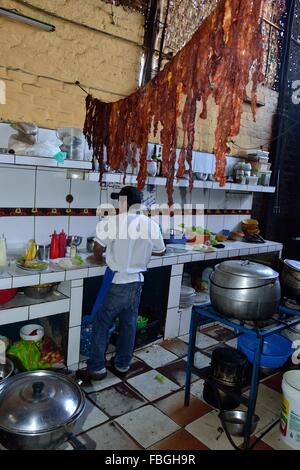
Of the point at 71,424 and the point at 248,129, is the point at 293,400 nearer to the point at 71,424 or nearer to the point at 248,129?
the point at 71,424


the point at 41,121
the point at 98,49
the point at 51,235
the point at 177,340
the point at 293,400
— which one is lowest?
the point at 177,340

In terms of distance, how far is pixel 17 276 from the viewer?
300 cm

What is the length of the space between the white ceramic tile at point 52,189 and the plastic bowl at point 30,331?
3.97ft

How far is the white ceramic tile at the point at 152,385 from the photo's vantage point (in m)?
3.24

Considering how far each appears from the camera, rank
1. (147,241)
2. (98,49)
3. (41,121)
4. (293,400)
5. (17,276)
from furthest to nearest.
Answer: (98,49), (41,121), (147,241), (17,276), (293,400)

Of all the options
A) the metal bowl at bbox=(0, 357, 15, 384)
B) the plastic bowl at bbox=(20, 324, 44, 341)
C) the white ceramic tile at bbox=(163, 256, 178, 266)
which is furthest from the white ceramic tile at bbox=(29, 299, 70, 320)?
the white ceramic tile at bbox=(163, 256, 178, 266)

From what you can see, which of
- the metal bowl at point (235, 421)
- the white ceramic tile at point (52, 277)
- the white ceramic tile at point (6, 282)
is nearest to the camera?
the metal bowl at point (235, 421)

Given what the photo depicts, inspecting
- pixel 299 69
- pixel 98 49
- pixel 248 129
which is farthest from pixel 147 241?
pixel 299 69

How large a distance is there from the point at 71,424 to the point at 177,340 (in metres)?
2.55

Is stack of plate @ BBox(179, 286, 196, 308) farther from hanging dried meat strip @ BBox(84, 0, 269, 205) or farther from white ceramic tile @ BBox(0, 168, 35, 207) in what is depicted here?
hanging dried meat strip @ BBox(84, 0, 269, 205)

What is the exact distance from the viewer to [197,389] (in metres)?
3.38

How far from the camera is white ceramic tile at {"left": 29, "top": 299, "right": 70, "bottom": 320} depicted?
3133 mm

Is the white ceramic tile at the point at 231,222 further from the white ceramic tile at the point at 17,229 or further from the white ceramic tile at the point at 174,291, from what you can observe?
the white ceramic tile at the point at 17,229

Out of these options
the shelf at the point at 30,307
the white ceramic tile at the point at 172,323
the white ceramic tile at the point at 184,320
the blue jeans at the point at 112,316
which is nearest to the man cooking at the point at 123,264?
the blue jeans at the point at 112,316
